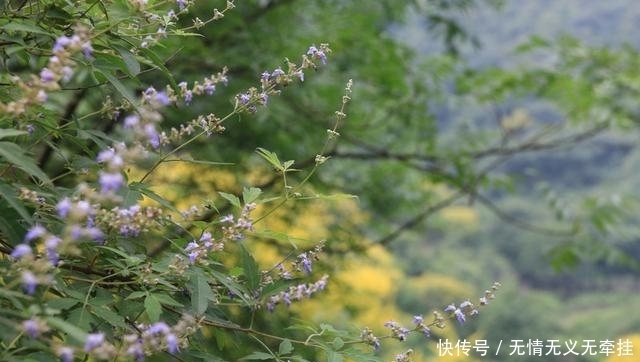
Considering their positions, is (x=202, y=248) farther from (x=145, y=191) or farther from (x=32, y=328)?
(x=32, y=328)

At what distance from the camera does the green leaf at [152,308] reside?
1.34 metres

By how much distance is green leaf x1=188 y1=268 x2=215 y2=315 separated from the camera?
1.40 meters

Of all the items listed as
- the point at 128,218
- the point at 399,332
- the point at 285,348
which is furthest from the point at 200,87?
the point at 399,332

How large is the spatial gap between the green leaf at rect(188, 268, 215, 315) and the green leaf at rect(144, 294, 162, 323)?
0.21 feet

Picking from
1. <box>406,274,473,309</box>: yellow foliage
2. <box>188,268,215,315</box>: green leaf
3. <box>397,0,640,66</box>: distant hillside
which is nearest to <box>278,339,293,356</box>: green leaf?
<box>188,268,215,315</box>: green leaf

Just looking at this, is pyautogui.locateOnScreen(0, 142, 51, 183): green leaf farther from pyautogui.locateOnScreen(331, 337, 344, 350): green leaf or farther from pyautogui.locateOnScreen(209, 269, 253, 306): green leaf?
pyautogui.locateOnScreen(331, 337, 344, 350): green leaf

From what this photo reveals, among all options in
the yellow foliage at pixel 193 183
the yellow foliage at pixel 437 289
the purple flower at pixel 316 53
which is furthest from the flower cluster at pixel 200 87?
the yellow foliage at pixel 437 289

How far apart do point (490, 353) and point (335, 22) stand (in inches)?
977

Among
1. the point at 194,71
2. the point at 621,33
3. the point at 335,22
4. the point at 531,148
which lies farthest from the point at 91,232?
the point at 621,33

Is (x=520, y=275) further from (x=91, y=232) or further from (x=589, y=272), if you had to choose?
(x=91, y=232)

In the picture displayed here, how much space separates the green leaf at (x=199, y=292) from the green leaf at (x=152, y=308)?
6cm

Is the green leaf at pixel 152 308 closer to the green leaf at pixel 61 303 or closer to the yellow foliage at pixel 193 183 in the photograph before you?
the green leaf at pixel 61 303

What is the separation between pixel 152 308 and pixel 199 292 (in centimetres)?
9

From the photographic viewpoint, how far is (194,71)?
4.58 meters
